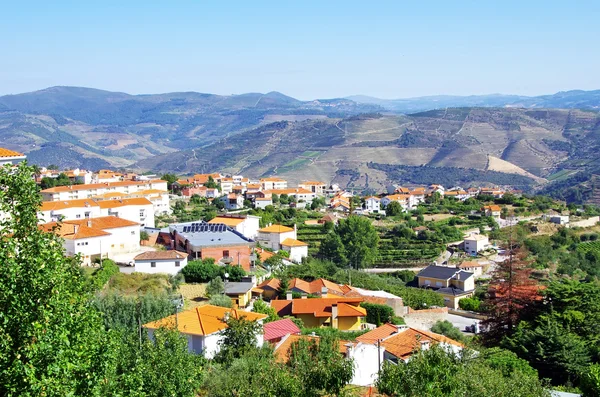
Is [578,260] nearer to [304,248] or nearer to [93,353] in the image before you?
[304,248]

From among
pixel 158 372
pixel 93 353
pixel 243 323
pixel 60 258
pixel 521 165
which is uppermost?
pixel 60 258

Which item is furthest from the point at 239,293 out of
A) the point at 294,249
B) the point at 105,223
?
the point at 294,249

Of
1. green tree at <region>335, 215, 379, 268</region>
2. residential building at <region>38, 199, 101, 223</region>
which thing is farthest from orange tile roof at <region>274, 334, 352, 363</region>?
green tree at <region>335, 215, 379, 268</region>

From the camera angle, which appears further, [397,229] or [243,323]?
[397,229]

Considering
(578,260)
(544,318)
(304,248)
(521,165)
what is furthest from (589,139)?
(544,318)

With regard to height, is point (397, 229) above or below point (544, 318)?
below

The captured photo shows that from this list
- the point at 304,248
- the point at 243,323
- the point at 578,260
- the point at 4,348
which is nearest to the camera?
the point at 4,348
